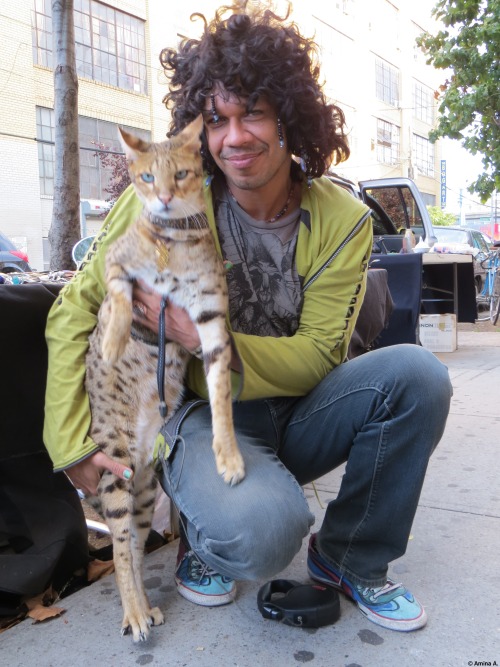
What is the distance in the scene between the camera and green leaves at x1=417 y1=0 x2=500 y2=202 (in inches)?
380

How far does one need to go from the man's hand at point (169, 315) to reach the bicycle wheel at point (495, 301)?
919 cm

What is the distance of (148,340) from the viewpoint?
1.99m

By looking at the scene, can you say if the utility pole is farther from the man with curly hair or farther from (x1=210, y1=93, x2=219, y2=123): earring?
(x1=210, y1=93, x2=219, y2=123): earring

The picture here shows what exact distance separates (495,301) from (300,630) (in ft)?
33.1

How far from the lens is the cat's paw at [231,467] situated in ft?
5.77

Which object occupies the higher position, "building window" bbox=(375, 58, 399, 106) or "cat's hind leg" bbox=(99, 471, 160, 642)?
"building window" bbox=(375, 58, 399, 106)

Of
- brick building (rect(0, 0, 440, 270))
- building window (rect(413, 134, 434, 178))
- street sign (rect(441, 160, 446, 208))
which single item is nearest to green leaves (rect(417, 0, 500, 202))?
brick building (rect(0, 0, 440, 270))

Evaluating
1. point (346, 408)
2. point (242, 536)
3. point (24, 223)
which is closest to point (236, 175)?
point (346, 408)

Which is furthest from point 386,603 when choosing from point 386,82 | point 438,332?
point 386,82

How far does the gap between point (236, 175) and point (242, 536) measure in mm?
1114

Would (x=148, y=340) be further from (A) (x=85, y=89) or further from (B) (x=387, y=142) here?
(B) (x=387, y=142)

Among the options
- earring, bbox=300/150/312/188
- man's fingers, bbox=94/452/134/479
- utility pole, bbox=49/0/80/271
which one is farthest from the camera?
utility pole, bbox=49/0/80/271

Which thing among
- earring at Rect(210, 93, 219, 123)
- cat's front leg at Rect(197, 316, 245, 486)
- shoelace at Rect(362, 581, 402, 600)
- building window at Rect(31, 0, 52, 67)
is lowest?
shoelace at Rect(362, 581, 402, 600)

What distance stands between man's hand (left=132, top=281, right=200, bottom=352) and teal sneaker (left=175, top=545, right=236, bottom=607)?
71 centimetres
